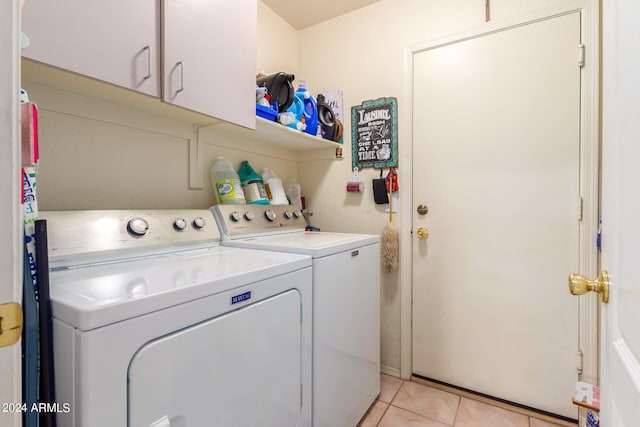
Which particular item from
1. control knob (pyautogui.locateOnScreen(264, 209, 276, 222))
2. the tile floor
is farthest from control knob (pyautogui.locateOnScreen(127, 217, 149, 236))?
the tile floor

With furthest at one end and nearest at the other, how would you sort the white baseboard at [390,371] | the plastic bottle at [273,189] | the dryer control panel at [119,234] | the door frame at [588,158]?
the white baseboard at [390,371] → the plastic bottle at [273,189] → the door frame at [588,158] → the dryer control panel at [119,234]

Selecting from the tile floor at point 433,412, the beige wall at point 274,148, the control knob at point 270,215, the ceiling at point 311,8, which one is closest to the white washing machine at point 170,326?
the beige wall at point 274,148

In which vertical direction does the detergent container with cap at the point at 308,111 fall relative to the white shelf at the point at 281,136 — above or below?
above

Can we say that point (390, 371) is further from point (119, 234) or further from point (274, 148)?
point (119, 234)

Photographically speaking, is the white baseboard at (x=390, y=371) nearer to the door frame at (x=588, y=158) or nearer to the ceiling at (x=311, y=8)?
the door frame at (x=588, y=158)

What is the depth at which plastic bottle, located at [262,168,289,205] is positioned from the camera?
204 cm

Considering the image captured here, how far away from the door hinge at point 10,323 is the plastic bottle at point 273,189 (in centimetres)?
157

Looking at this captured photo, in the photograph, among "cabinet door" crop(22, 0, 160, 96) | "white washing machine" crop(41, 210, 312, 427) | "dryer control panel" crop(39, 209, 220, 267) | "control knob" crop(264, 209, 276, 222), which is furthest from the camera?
"control knob" crop(264, 209, 276, 222)

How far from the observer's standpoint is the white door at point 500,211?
5.49 feet

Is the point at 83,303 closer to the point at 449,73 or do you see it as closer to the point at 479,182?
the point at 479,182

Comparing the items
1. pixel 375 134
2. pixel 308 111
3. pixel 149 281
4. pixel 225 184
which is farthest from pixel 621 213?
pixel 308 111

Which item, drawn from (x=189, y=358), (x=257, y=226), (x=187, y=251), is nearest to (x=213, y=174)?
(x=257, y=226)

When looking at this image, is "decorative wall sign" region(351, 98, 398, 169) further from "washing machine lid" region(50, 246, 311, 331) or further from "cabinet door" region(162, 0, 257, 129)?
"washing machine lid" region(50, 246, 311, 331)

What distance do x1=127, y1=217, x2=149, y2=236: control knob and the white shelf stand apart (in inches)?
26.1
